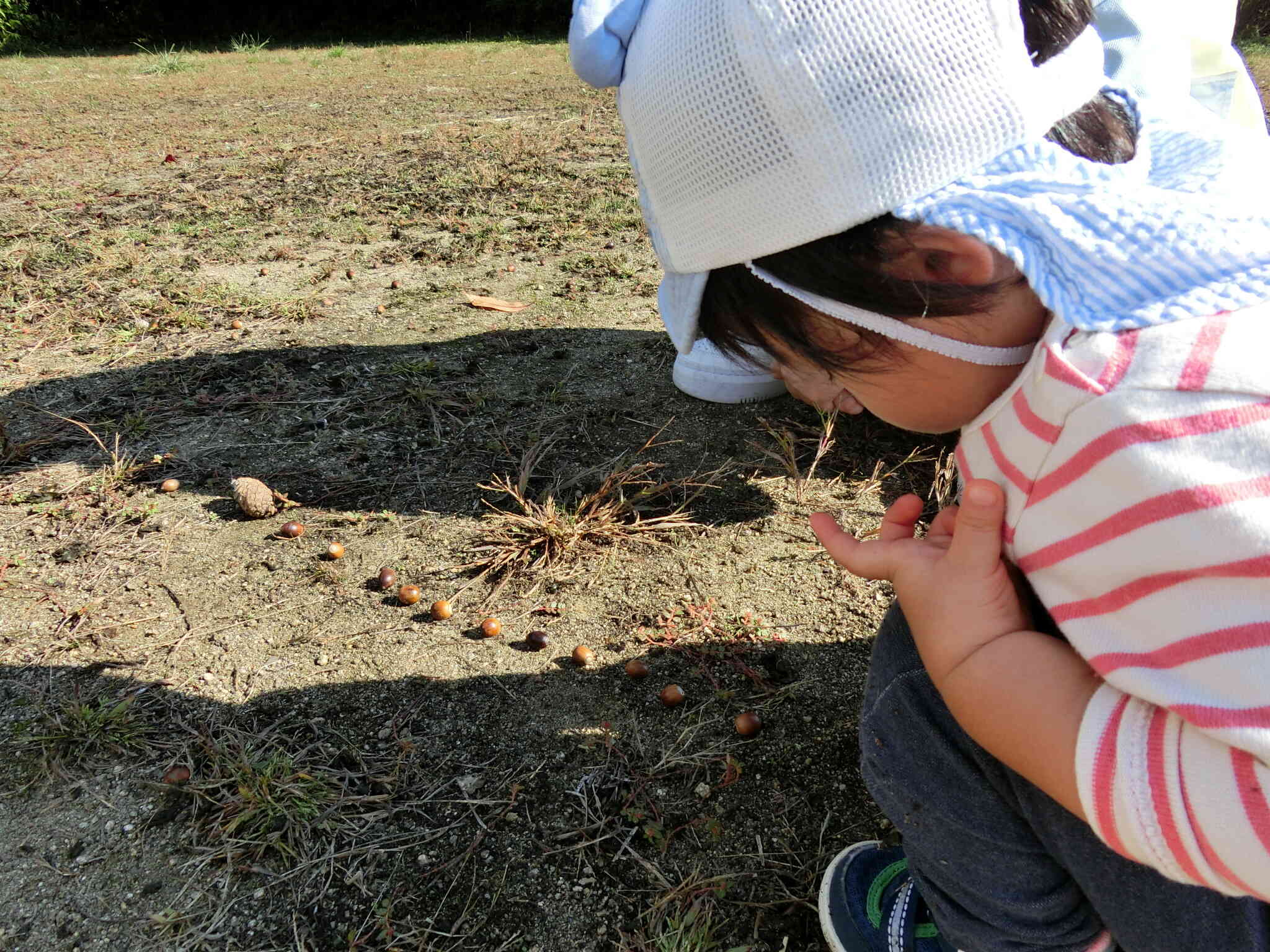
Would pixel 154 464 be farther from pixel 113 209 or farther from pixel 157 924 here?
pixel 113 209

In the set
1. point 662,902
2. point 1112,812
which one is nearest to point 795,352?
point 1112,812

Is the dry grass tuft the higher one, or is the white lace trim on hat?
the white lace trim on hat

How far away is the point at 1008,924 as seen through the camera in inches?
45.9

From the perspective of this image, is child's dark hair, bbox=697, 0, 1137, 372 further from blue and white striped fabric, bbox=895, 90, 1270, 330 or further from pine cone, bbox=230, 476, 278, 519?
pine cone, bbox=230, 476, 278, 519

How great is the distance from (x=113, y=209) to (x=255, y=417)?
2.91m

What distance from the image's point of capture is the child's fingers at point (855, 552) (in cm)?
127

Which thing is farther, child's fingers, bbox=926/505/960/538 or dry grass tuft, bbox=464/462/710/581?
dry grass tuft, bbox=464/462/710/581

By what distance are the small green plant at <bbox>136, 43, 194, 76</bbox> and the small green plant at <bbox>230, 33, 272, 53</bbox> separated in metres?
0.80

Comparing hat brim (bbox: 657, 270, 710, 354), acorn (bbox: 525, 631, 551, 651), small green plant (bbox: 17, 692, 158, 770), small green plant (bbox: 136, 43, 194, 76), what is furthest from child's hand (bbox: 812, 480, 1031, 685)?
small green plant (bbox: 136, 43, 194, 76)

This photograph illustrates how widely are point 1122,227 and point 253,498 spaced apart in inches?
84.9

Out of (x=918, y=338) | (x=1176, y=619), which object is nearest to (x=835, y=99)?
(x=918, y=338)

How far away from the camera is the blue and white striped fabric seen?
0.91 m

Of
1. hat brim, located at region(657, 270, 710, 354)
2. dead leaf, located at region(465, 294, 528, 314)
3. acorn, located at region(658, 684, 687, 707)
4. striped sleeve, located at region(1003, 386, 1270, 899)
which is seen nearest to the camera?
striped sleeve, located at region(1003, 386, 1270, 899)

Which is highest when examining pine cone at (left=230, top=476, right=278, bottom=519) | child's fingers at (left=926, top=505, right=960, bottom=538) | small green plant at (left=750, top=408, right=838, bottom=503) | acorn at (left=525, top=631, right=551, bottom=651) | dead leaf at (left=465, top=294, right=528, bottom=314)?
child's fingers at (left=926, top=505, right=960, bottom=538)
